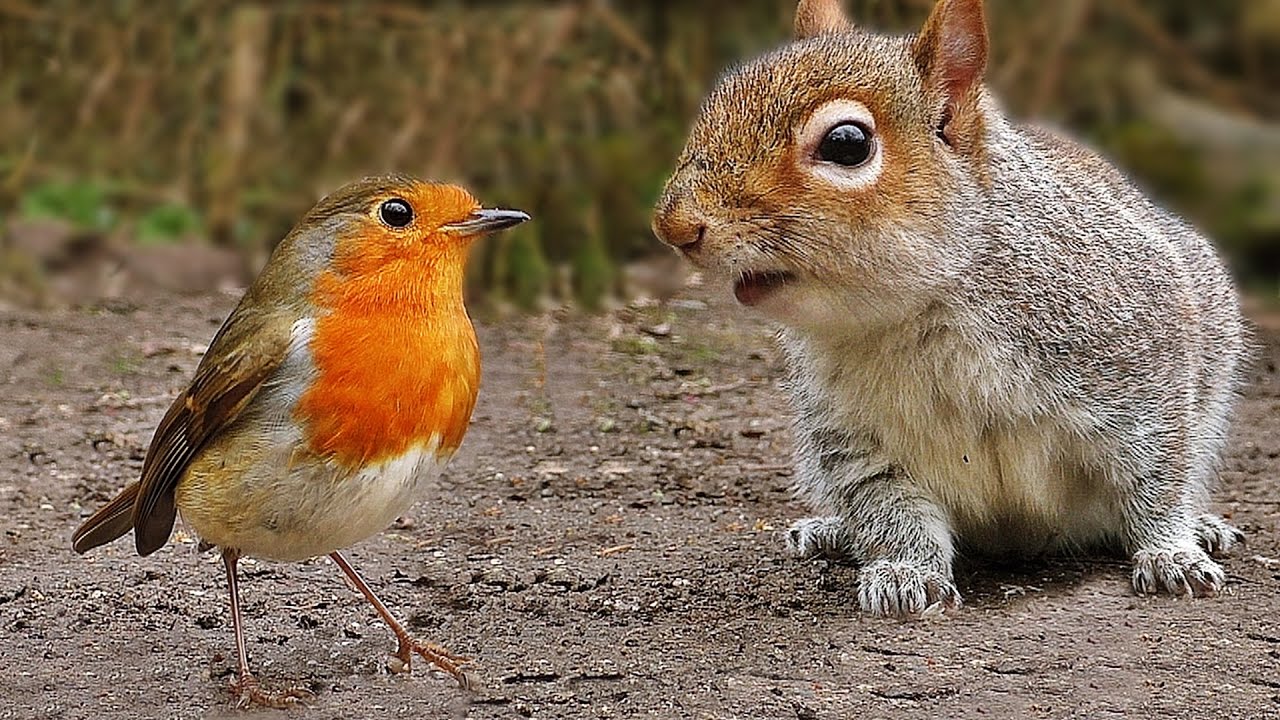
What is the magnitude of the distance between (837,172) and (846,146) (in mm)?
72

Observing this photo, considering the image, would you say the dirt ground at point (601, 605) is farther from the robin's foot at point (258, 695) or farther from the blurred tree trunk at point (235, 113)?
the blurred tree trunk at point (235, 113)

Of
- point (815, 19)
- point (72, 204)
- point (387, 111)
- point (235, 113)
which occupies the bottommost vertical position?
point (72, 204)

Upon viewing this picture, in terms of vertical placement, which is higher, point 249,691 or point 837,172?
point 837,172

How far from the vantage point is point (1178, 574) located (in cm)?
417

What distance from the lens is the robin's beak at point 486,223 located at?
352cm

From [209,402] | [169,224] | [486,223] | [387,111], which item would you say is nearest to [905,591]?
[486,223]

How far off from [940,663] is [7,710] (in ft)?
6.26

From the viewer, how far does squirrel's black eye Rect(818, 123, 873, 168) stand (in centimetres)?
384

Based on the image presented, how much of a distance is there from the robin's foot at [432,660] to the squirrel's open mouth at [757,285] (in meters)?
0.99

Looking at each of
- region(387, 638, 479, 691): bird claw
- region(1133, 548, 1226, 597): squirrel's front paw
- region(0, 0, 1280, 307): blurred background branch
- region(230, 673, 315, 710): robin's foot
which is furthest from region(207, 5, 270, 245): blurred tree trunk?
region(1133, 548, 1226, 597): squirrel's front paw

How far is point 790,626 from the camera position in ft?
13.3

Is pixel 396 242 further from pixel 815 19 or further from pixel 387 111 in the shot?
pixel 387 111

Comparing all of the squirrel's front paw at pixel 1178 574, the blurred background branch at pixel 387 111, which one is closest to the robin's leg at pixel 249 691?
the squirrel's front paw at pixel 1178 574

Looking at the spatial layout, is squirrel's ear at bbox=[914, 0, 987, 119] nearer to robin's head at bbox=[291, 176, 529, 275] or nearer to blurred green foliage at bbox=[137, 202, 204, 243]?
robin's head at bbox=[291, 176, 529, 275]
